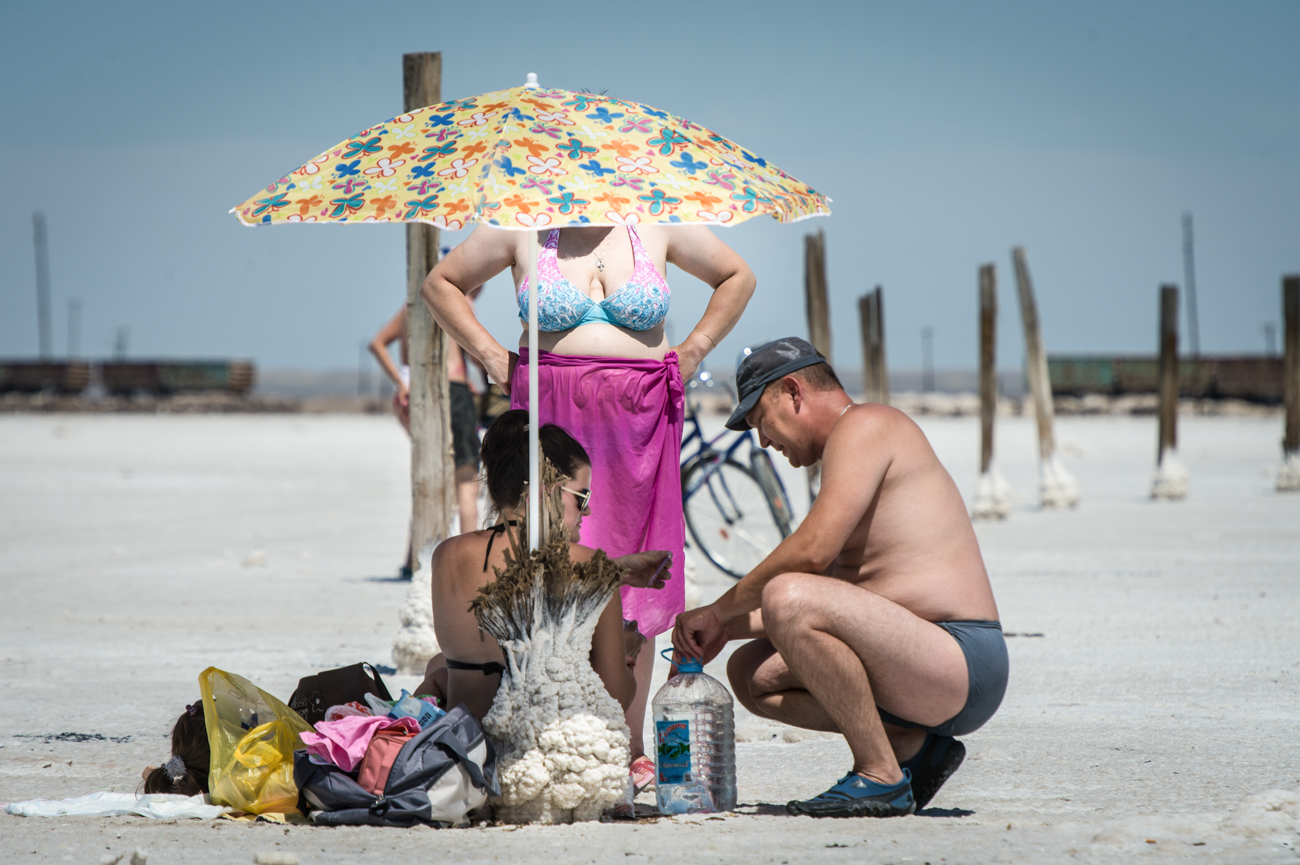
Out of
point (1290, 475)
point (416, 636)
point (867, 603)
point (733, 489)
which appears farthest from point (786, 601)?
point (1290, 475)

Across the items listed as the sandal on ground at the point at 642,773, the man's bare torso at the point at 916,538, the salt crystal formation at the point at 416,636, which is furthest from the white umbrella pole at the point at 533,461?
the salt crystal formation at the point at 416,636

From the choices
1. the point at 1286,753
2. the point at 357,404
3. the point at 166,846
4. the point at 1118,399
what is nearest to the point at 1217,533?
the point at 1286,753

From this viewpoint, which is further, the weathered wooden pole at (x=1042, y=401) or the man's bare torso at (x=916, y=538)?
the weathered wooden pole at (x=1042, y=401)

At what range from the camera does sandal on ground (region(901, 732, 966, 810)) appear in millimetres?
3471

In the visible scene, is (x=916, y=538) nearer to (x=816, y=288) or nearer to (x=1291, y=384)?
(x=816, y=288)

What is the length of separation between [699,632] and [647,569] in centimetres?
23

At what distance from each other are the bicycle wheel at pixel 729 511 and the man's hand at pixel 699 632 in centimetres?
512

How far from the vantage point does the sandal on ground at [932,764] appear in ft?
11.4

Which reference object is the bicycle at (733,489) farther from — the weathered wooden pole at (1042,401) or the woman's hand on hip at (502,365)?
the weathered wooden pole at (1042,401)

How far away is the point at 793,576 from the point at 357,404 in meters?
56.4

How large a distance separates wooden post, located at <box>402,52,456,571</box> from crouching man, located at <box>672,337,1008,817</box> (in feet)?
9.90

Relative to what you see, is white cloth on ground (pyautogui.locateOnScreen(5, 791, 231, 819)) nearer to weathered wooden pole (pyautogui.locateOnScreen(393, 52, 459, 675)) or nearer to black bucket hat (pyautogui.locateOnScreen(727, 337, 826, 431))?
black bucket hat (pyautogui.locateOnScreen(727, 337, 826, 431))

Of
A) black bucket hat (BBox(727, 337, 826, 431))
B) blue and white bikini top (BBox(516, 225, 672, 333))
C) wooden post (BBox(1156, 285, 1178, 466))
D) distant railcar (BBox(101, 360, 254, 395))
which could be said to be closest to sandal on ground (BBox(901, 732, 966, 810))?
black bucket hat (BBox(727, 337, 826, 431))

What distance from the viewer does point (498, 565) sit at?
3.41m
